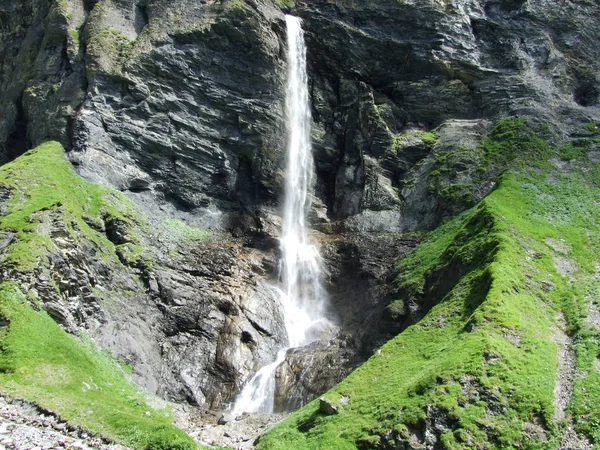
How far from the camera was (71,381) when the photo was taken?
73.2 feet

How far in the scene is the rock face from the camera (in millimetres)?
32250

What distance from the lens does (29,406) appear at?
18.8 meters

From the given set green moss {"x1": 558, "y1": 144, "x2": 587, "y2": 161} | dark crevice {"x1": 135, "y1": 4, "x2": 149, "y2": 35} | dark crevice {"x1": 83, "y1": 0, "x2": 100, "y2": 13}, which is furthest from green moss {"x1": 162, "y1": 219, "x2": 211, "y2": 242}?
green moss {"x1": 558, "y1": 144, "x2": 587, "y2": 161}

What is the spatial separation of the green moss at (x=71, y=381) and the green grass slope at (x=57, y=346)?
0.03 m

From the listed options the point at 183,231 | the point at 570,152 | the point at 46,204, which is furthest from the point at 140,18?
the point at 570,152

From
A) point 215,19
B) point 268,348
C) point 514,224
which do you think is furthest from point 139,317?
point 215,19

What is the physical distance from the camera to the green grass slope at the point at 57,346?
19562mm

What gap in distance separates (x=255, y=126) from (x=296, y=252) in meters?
11.9

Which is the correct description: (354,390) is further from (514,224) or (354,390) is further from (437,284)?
(514,224)

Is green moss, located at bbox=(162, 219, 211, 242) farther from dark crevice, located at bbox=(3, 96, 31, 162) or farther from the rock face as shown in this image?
dark crevice, located at bbox=(3, 96, 31, 162)

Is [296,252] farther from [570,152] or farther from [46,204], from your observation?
[570,152]

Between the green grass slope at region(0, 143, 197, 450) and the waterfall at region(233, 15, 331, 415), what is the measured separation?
21.6 ft

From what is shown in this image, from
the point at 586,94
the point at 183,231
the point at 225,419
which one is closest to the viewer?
the point at 225,419

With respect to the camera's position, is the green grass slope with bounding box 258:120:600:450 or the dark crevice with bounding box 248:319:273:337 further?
the dark crevice with bounding box 248:319:273:337
